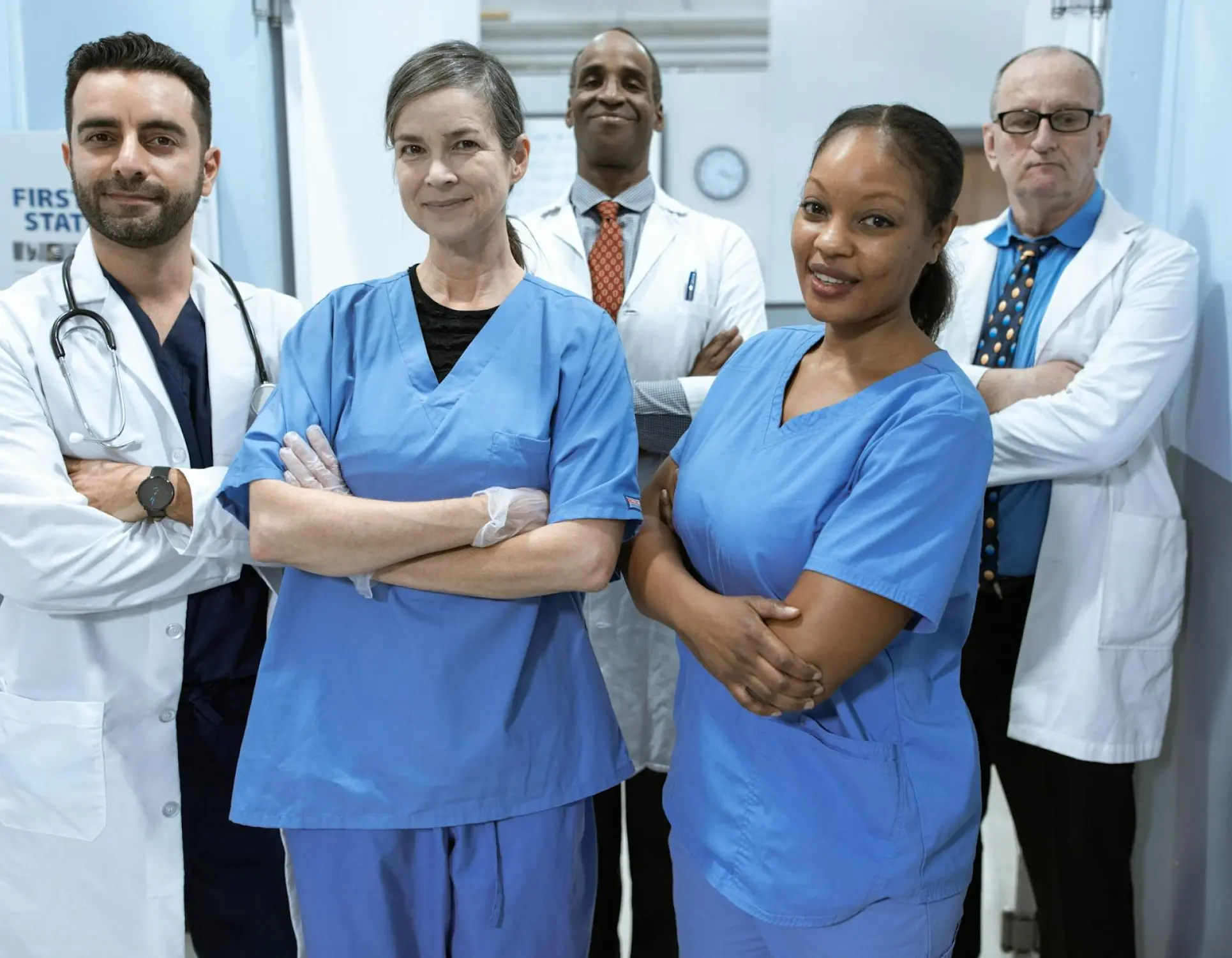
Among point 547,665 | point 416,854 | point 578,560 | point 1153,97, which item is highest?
point 1153,97

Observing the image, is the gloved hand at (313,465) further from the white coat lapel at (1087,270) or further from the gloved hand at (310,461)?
the white coat lapel at (1087,270)

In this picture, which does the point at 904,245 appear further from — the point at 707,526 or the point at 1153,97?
the point at 1153,97

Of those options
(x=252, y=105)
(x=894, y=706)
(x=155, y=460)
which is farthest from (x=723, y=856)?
(x=252, y=105)

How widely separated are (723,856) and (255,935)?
776 mm

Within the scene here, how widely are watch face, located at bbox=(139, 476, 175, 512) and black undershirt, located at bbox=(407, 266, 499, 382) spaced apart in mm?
385

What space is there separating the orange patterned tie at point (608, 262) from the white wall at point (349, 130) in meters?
0.72

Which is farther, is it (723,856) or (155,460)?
(155,460)

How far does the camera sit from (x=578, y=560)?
1.24 meters

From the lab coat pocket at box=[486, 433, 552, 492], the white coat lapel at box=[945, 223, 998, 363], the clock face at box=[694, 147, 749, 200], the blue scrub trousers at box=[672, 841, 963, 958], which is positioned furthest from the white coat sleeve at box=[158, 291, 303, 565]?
the clock face at box=[694, 147, 749, 200]

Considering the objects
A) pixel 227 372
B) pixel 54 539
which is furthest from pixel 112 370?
pixel 54 539

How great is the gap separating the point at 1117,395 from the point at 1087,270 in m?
0.24

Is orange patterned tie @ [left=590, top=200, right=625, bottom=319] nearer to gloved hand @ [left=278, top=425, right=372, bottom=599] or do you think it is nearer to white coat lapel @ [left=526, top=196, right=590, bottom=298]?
white coat lapel @ [left=526, top=196, right=590, bottom=298]

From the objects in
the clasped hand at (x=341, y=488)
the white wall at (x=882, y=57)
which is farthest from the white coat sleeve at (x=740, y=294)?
the white wall at (x=882, y=57)

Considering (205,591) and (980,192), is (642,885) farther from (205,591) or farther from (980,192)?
(980,192)
